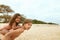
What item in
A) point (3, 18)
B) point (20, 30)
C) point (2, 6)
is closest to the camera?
point (20, 30)

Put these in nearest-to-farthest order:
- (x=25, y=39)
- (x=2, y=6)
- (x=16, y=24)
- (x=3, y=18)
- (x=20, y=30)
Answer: (x=20, y=30), (x=16, y=24), (x=25, y=39), (x=3, y=18), (x=2, y=6)

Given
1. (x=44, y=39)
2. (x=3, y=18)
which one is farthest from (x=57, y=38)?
(x=3, y=18)

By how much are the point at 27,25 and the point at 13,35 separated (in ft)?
0.82

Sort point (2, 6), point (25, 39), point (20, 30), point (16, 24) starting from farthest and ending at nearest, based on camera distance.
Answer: point (2, 6) < point (25, 39) < point (16, 24) < point (20, 30)

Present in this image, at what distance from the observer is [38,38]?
8062 millimetres

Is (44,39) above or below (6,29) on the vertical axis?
below

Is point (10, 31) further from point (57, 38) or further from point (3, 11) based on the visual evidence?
point (3, 11)

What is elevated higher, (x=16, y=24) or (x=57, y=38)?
(x=16, y=24)

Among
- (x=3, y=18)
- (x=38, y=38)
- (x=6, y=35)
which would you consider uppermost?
(x=6, y=35)

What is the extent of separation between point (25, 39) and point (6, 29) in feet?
13.7

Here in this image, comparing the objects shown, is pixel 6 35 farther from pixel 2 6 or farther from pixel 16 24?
pixel 2 6

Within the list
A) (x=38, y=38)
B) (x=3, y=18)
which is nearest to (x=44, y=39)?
(x=38, y=38)

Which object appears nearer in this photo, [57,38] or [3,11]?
[57,38]

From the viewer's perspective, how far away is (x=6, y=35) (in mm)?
3436
